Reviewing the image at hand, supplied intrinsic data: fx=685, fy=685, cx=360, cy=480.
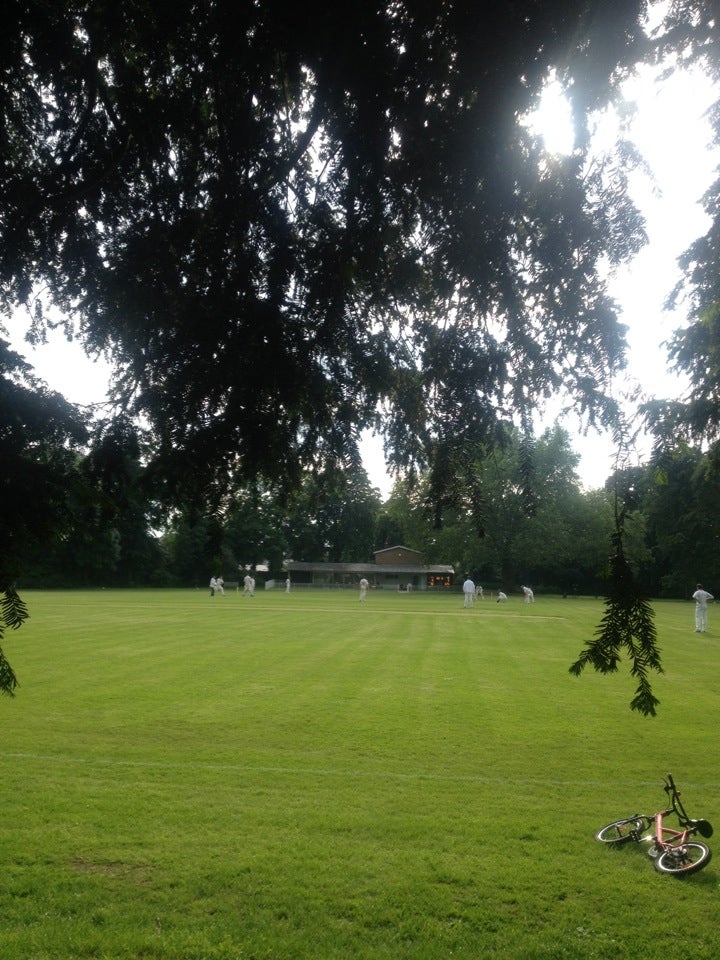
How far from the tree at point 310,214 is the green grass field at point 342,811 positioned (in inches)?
171

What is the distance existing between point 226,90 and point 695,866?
23.1ft

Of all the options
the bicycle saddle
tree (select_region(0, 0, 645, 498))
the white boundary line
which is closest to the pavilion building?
the white boundary line

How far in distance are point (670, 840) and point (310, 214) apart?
21.8 feet

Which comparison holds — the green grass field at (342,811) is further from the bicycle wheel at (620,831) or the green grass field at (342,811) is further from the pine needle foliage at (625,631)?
the pine needle foliage at (625,631)

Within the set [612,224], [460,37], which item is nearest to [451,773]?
[612,224]

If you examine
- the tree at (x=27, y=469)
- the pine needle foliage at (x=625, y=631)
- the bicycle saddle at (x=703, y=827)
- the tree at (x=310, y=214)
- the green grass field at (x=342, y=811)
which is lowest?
the green grass field at (x=342, y=811)

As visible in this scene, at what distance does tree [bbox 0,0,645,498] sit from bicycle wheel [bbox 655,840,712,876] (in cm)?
556

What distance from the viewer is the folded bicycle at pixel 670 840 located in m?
6.26

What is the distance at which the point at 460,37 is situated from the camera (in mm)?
2504

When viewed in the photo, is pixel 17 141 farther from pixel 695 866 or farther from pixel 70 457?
pixel 695 866

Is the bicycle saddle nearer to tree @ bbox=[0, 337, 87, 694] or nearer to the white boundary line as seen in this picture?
the white boundary line

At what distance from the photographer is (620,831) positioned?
6.77m

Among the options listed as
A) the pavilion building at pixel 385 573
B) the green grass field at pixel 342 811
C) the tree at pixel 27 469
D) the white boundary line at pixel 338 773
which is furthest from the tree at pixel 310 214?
the pavilion building at pixel 385 573

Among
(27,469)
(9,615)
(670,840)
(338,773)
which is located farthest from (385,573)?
(27,469)
